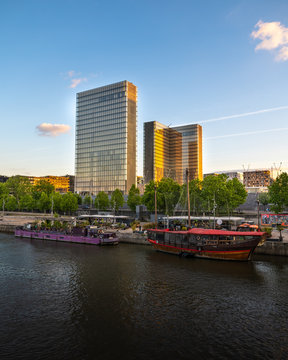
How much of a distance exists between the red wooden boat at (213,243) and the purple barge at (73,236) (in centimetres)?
1299

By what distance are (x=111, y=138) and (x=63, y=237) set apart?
130344 mm

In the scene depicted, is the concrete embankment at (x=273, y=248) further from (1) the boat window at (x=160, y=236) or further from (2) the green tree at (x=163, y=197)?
(2) the green tree at (x=163, y=197)

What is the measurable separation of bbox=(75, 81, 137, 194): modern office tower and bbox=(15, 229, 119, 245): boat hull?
363ft

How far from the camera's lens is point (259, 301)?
25.8 metres

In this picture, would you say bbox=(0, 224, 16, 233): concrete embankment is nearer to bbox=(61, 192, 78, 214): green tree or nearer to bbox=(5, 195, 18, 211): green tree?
bbox=(61, 192, 78, 214): green tree

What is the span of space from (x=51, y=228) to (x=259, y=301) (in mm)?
57065

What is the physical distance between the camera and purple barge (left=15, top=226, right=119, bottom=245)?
192 ft

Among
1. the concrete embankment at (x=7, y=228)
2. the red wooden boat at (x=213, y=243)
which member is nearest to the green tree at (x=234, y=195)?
the red wooden boat at (x=213, y=243)

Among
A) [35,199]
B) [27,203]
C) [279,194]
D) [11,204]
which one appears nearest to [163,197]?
[279,194]

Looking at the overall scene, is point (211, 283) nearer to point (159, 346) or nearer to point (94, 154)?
point (159, 346)

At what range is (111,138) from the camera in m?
188

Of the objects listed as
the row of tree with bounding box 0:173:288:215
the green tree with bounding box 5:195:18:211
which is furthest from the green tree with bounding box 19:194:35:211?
the green tree with bounding box 5:195:18:211

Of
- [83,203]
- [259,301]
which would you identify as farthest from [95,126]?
[259,301]

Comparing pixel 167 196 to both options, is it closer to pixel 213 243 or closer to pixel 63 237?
pixel 63 237
